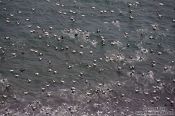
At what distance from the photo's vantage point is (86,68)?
35812 millimetres

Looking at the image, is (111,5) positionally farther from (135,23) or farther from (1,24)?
(1,24)

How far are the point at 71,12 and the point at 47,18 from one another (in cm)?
265

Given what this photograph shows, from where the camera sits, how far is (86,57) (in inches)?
1449

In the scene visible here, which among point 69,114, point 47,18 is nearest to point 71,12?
point 47,18

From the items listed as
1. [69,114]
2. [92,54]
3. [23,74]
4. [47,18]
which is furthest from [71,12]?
[69,114]

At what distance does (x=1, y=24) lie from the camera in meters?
39.2

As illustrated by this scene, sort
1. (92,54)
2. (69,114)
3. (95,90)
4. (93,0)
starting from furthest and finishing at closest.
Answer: (93,0) < (92,54) < (95,90) < (69,114)

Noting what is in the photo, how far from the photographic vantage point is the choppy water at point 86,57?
32750 millimetres

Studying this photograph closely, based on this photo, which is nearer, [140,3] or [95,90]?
[95,90]

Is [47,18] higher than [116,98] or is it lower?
higher

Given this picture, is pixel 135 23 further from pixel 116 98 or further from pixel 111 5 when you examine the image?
pixel 116 98

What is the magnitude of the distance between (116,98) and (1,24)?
13815 mm

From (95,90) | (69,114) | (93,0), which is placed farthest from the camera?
(93,0)

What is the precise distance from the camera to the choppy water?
32.8 m
